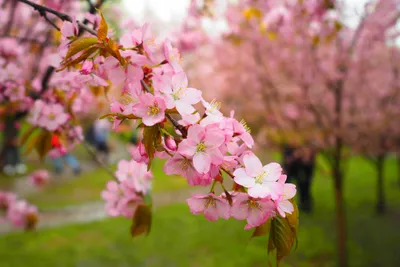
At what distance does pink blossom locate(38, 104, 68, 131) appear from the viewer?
1.55m

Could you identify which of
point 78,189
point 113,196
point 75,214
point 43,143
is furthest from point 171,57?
point 78,189

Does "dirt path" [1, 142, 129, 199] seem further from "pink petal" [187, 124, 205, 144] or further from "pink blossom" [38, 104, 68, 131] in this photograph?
"pink petal" [187, 124, 205, 144]

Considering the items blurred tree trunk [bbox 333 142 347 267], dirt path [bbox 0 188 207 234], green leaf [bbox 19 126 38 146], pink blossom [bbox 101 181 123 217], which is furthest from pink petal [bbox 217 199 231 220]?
dirt path [bbox 0 188 207 234]

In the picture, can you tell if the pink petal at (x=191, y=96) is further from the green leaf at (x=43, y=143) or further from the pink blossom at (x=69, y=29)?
the green leaf at (x=43, y=143)

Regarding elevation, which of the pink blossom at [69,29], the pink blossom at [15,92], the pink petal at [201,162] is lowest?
the pink petal at [201,162]

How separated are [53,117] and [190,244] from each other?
13.8ft

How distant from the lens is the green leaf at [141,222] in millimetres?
1295

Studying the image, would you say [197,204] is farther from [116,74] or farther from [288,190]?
[116,74]

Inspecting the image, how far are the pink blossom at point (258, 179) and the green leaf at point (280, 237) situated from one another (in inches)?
2.9

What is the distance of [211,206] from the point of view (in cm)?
89

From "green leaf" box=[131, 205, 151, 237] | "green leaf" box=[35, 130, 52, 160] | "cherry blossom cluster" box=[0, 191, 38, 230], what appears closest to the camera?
"green leaf" box=[131, 205, 151, 237]

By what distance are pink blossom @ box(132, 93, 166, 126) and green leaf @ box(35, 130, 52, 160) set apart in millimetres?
940

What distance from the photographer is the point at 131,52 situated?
911mm

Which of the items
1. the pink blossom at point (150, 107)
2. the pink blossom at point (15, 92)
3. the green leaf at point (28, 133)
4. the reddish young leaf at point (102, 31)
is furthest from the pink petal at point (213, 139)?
the pink blossom at point (15, 92)
